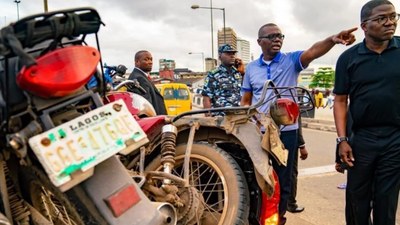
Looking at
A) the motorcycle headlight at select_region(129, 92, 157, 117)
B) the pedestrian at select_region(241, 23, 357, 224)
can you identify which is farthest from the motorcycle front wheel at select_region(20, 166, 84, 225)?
the pedestrian at select_region(241, 23, 357, 224)

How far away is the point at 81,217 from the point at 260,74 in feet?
8.81

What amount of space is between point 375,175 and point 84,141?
233 cm

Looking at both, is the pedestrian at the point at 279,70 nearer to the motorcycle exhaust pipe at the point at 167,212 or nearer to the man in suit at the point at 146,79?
the man in suit at the point at 146,79

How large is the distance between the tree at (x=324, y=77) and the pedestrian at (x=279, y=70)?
4262cm

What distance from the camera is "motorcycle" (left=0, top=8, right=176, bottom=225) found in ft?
4.13

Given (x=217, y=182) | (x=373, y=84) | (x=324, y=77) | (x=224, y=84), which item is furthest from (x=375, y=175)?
(x=324, y=77)

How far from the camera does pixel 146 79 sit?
4.85 meters

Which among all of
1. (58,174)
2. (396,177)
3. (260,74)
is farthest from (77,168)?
(260,74)

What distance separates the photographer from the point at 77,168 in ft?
4.22

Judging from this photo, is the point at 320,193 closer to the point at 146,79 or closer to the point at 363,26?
the point at 363,26

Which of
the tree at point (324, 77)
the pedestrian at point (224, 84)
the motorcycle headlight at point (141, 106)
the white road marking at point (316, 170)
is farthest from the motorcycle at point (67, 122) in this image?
the tree at point (324, 77)

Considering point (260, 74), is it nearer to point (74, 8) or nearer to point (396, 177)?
point (396, 177)

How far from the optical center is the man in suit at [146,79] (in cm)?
472

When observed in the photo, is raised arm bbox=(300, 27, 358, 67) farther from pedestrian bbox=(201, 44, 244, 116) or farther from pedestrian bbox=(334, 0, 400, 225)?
pedestrian bbox=(201, 44, 244, 116)
